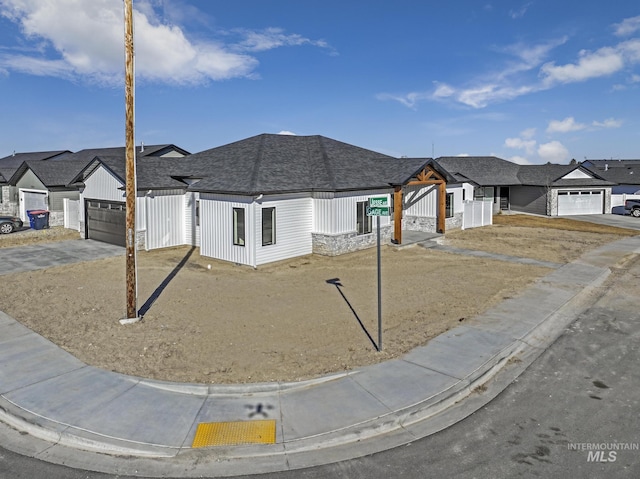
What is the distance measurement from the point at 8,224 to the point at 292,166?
19.6m

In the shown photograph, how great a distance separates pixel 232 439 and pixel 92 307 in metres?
8.49

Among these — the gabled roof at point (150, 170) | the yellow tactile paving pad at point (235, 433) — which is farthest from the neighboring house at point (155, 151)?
the yellow tactile paving pad at point (235, 433)

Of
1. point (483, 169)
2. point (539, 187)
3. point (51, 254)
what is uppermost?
point (483, 169)

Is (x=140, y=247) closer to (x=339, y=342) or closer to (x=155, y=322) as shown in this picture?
(x=155, y=322)

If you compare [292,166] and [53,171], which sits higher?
[53,171]

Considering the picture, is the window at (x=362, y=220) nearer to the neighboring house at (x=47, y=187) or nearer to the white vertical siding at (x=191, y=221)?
the white vertical siding at (x=191, y=221)

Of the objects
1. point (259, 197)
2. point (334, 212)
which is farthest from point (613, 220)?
point (259, 197)

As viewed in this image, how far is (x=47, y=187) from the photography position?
99.2 ft

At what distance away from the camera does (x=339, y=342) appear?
10.5 meters

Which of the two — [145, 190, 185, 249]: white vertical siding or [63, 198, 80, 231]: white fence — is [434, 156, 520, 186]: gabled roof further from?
[63, 198, 80, 231]: white fence

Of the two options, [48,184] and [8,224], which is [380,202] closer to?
[48,184]

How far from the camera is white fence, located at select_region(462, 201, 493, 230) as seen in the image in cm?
3105

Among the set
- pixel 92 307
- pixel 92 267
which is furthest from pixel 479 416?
pixel 92 267

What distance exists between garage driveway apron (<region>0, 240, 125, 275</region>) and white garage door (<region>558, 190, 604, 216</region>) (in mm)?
35036
